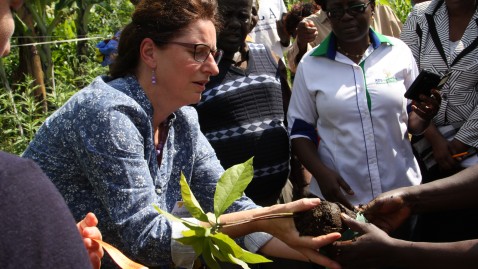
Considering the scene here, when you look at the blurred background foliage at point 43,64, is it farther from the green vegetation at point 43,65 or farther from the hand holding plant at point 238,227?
the hand holding plant at point 238,227

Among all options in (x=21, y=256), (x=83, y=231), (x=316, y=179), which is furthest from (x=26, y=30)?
(x=21, y=256)

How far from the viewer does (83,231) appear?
2.01 meters

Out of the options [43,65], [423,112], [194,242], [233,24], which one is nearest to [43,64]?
[43,65]

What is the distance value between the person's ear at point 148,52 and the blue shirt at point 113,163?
9 cm

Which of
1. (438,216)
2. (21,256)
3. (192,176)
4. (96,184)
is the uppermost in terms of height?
(21,256)

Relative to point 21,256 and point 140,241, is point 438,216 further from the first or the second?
point 21,256

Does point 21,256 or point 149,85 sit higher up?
point 21,256

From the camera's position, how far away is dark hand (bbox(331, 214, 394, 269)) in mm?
2693

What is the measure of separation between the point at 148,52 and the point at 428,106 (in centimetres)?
173

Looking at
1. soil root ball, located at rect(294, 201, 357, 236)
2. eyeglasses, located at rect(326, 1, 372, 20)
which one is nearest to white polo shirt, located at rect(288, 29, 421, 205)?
eyeglasses, located at rect(326, 1, 372, 20)

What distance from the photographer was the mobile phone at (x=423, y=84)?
364 cm

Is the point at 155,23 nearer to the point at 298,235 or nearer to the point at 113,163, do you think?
the point at 113,163

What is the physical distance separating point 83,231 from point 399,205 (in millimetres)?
1605

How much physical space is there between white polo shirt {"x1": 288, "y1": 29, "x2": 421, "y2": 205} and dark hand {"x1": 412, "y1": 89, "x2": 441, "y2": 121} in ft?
0.27
